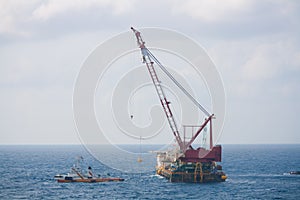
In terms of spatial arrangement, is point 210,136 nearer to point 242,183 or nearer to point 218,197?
point 242,183

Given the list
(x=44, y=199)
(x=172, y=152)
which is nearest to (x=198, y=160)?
(x=172, y=152)

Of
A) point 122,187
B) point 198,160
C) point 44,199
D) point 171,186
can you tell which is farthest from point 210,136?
point 44,199

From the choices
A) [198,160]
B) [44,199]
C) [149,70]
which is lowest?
[44,199]

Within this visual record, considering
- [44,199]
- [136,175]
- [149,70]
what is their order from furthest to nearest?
[136,175] → [149,70] → [44,199]

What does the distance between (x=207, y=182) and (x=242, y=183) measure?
935 cm

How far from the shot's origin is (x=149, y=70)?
152750mm

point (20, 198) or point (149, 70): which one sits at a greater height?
point (149, 70)

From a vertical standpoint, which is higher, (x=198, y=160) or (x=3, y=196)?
(x=198, y=160)

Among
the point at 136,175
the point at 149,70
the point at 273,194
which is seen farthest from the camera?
the point at 136,175

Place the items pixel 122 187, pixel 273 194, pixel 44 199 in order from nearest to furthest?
pixel 44 199, pixel 273 194, pixel 122 187

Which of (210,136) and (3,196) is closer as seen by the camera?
(3,196)

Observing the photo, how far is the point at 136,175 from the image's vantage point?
166 m

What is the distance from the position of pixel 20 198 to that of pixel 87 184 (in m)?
31.8

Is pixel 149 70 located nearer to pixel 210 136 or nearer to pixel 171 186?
pixel 210 136
